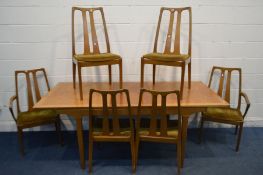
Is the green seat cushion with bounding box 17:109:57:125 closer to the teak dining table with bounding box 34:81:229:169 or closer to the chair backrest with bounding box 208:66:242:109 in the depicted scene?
the teak dining table with bounding box 34:81:229:169

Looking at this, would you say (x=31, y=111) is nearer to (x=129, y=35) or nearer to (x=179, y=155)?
(x=129, y=35)

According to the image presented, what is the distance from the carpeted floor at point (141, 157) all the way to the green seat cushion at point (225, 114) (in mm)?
366

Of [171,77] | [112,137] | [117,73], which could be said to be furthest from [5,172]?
[171,77]

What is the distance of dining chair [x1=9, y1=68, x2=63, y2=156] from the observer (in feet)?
8.94

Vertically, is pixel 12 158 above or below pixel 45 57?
below

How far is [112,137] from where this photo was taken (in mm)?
2365

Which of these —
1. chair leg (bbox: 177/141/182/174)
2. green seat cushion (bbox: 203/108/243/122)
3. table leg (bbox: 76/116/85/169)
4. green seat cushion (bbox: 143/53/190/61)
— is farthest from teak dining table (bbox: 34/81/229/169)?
green seat cushion (bbox: 143/53/190/61)

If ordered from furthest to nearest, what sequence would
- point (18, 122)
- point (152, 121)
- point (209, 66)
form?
point (209, 66)
point (18, 122)
point (152, 121)

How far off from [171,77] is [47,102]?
1.50 m

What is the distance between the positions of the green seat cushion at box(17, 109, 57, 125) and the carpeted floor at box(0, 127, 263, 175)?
14.3 inches

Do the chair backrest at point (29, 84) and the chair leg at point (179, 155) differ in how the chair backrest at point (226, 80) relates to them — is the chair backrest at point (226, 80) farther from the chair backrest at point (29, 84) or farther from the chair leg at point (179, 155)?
the chair backrest at point (29, 84)

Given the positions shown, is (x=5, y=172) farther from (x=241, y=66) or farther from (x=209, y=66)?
(x=241, y=66)

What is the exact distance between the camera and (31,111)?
2920 millimetres

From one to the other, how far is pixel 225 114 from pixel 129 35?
1402 millimetres
